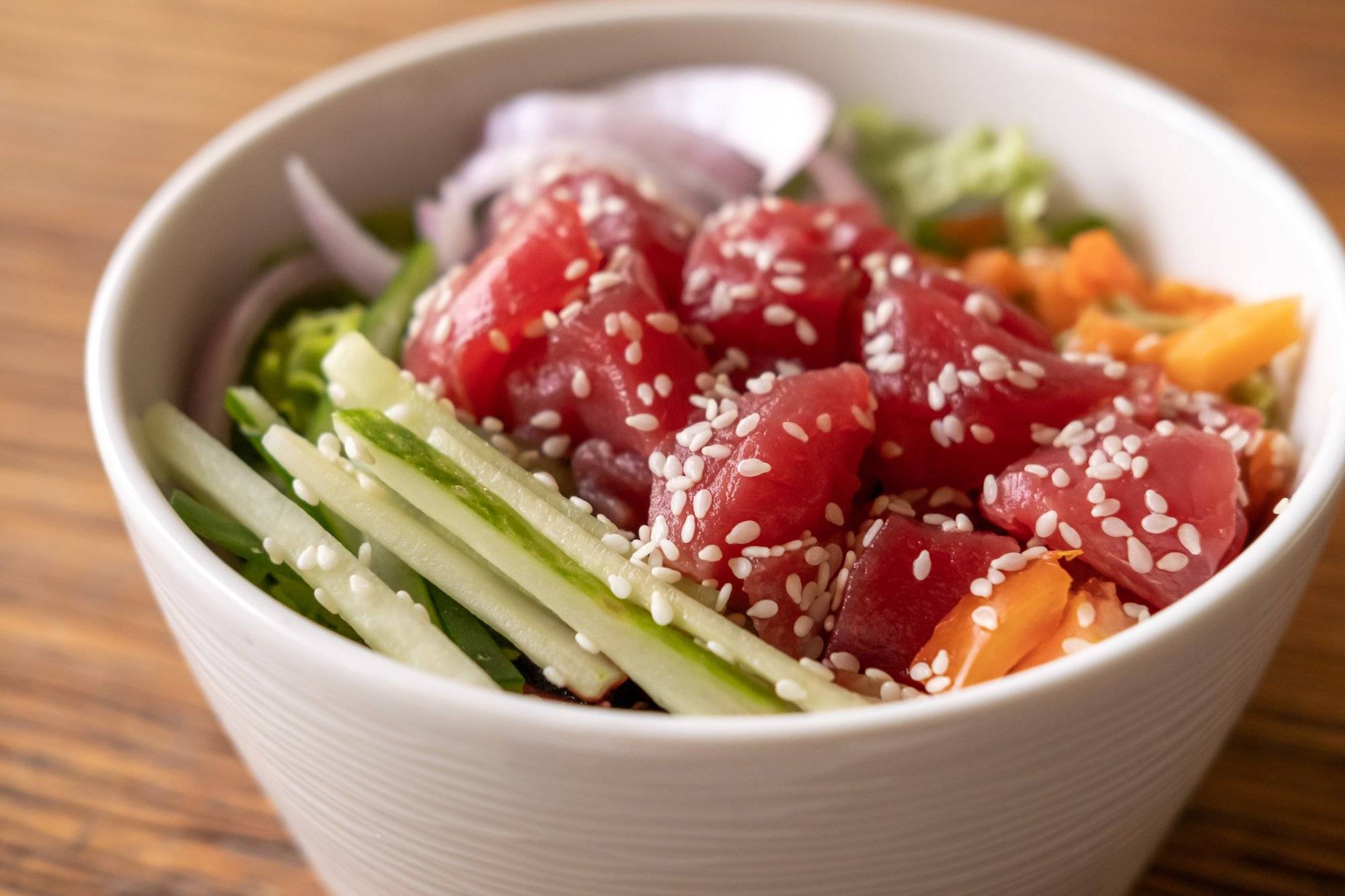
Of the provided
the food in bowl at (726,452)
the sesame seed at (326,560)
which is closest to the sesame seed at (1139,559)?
the food in bowl at (726,452)

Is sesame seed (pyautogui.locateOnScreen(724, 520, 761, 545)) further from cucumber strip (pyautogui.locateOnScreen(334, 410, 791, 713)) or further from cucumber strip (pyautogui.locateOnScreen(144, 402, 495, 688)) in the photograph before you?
cucumber strip (pyautogui.locateOnScreen(144, 402, 495, 688))

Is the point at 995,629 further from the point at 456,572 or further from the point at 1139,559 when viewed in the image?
the point at 456,572

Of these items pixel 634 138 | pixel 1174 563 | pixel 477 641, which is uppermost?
pixel 634 138

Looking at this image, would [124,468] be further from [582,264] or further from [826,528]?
[826,528]

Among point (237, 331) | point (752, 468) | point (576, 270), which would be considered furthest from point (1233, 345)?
point (237, 331)

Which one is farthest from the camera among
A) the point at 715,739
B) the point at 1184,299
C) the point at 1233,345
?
the point at 1184,299

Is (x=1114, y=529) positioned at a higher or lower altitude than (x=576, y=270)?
lower

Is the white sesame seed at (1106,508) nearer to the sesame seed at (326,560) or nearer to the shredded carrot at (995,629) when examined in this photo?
the shredded carrot at (995,629)

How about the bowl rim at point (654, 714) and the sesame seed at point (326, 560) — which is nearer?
the bowl rim at point (654, 714)
